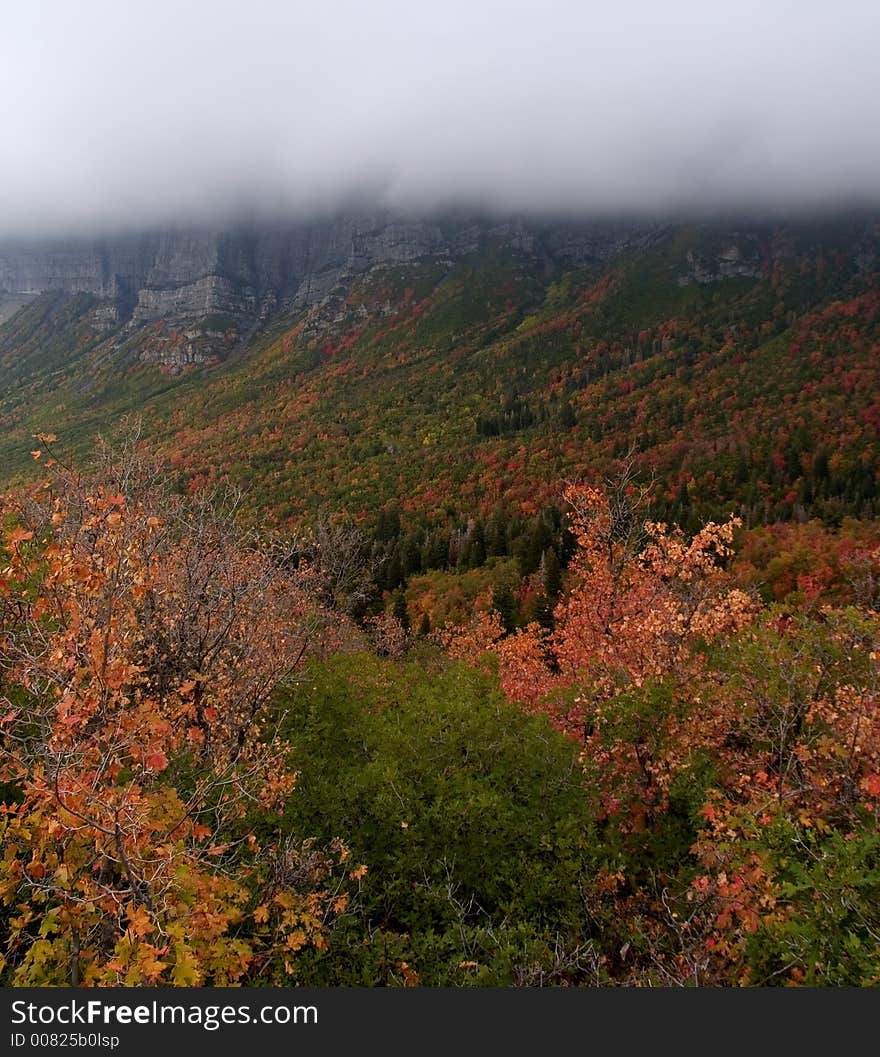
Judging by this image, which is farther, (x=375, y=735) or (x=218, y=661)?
(x=218, y=661)

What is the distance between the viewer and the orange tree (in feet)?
16.8

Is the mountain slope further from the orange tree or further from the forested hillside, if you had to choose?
the orange tree

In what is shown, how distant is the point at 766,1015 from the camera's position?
15.7 ft

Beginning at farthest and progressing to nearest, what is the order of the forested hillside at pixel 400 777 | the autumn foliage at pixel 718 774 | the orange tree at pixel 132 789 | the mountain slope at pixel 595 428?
1. the mountain slope at pixel 595 428
2. the autumn foliage at pixel 718 774
3. the forested hillside at pixel 400 777
4. the orange tree at pixel 132 789

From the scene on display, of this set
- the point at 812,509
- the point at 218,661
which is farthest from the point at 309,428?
the point at 218,661

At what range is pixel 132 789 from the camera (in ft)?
17.1

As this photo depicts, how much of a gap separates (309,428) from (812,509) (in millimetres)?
133192

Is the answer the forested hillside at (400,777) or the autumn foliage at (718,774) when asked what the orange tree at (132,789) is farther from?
the autumn foliage at (718,774)

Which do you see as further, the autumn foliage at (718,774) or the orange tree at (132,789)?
the autumn foliage at (718,774)

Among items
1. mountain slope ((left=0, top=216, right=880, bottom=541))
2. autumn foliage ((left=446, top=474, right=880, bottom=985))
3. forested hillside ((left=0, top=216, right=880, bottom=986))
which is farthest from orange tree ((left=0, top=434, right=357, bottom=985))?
mountain slope ((left=0, top=216, right=880, bottom=541))

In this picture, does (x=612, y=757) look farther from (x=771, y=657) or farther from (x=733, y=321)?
(x=733, y=321)

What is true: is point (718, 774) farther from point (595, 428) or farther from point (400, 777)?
point (595, 428)

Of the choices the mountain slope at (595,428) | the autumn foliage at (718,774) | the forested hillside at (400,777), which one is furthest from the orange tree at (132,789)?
the mountain slope at (595,428)

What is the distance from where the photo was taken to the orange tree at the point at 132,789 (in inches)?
201
